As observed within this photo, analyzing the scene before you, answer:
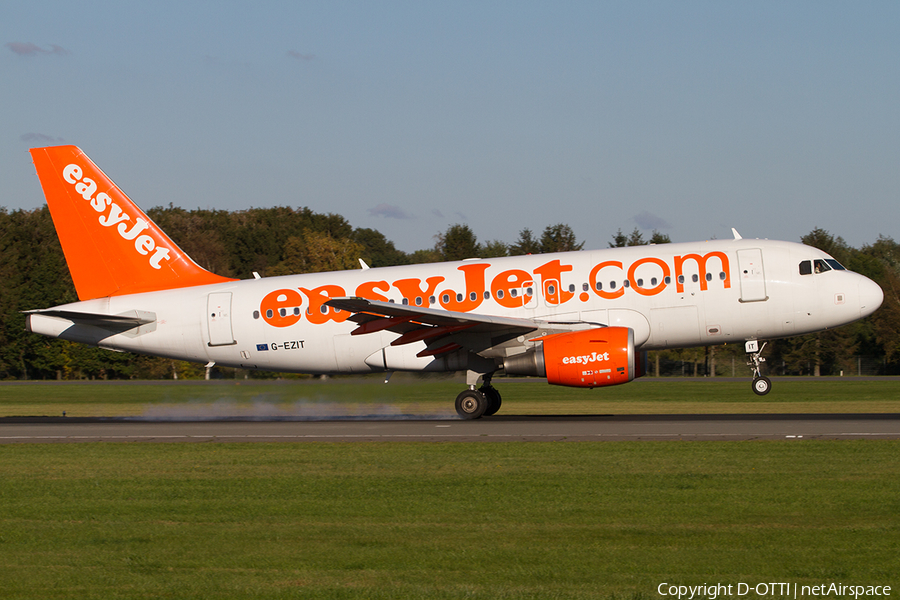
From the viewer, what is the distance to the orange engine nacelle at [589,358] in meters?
24.1

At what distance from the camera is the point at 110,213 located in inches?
1166

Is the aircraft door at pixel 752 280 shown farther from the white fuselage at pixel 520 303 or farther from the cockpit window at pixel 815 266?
the cockpit window at pixel 815 266

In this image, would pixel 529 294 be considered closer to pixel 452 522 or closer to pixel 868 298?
pixel 868 298

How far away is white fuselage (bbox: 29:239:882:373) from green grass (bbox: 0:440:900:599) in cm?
826

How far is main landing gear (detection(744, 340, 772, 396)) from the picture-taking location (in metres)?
26.2

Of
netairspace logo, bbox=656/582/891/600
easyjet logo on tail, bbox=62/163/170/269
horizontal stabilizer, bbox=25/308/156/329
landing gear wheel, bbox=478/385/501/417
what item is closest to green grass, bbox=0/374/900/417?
landing gear wheel, bbox=478/385/501/417

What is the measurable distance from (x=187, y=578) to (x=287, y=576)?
38.0 inches

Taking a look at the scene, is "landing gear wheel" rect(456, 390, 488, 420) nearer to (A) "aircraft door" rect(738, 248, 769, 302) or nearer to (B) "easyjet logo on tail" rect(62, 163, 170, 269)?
(A) "aircraft door" rect(738, 248, 769, 302)

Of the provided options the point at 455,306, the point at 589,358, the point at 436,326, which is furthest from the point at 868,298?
the point at 436,326

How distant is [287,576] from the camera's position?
9078mm

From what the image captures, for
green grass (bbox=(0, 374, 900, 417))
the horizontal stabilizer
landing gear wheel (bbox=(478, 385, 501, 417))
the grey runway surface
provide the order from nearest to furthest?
the grey runway surface
landing gear wheel (bbox=(478, 385, 501, 417))
the horizontal stabilizer
green grass (bbox=(0, 374, 900, 417))

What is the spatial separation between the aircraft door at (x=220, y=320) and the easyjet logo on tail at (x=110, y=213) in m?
2.56

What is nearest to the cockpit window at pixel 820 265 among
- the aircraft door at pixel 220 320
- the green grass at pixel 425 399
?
the green grass at pixel 425 399

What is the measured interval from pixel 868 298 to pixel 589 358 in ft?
28.0
